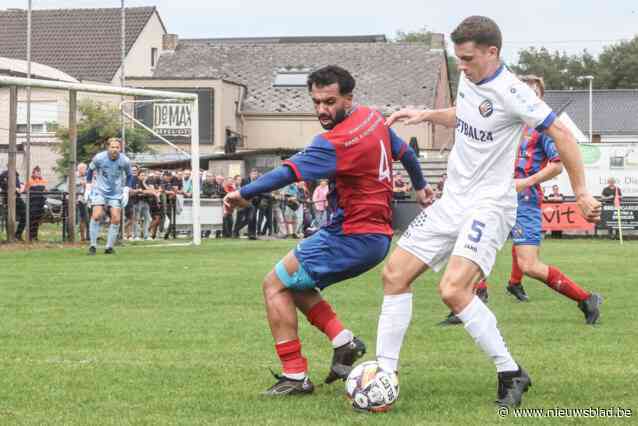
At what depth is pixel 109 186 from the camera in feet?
71.4

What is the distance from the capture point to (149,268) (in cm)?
1781

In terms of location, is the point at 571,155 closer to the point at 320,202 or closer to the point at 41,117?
the point at 41,117

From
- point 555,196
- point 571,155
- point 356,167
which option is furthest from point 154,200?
point 571,155

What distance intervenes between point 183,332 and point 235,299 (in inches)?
121

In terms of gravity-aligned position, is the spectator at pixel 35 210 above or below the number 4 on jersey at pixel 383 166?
below

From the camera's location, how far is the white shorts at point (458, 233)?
6.48 m

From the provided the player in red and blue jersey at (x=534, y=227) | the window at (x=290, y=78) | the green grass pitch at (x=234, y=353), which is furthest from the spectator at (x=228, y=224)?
the window at (x=290, y=78)

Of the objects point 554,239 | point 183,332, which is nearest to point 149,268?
point 183,332

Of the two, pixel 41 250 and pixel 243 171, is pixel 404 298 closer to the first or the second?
pixel 41 250

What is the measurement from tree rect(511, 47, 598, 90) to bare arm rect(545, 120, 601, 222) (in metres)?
107

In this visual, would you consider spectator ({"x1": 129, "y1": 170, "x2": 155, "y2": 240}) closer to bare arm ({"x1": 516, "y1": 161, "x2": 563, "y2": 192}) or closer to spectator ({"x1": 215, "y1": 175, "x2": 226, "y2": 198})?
spectator ({"x1": 215, "y1": 175, "x2": 226, "y2": 198})

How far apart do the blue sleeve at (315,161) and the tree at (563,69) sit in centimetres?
10718

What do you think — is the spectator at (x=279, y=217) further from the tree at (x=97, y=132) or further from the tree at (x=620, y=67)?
the tree at (x=620, y=67)

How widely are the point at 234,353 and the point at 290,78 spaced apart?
171 ft
